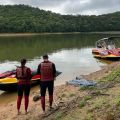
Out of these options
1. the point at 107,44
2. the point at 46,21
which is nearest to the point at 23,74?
the point at 107,44

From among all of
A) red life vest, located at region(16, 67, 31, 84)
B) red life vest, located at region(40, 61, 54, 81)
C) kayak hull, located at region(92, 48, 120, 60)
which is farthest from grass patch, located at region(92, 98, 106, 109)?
kayak hull, located at region(92, 48, 120, 60)

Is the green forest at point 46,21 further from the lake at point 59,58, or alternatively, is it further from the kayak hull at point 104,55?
the kayak hull at point 104,55

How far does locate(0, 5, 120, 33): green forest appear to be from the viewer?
110550mm

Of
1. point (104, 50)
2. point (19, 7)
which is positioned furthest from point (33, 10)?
point (104, 50)

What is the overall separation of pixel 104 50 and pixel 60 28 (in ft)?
300

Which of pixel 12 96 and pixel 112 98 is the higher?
pixel 112 98

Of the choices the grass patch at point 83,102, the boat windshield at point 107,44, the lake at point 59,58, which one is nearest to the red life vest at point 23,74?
the grass patch at point 83,102

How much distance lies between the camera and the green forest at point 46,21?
110550mm

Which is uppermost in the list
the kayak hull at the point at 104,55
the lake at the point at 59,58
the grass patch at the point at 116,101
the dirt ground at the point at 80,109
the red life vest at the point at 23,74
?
the red life vest at the point at 23,74

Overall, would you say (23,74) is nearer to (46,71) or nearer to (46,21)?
(46,71)

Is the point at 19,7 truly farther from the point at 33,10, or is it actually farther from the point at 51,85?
the point at 51,85

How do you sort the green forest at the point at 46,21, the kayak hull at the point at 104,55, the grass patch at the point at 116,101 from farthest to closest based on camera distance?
the green forest at the point at 46,21, the kayak hull at the point at 104,55, the grass patch at the point at 116,101

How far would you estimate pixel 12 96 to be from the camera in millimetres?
16531

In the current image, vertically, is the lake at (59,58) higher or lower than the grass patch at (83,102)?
lower
